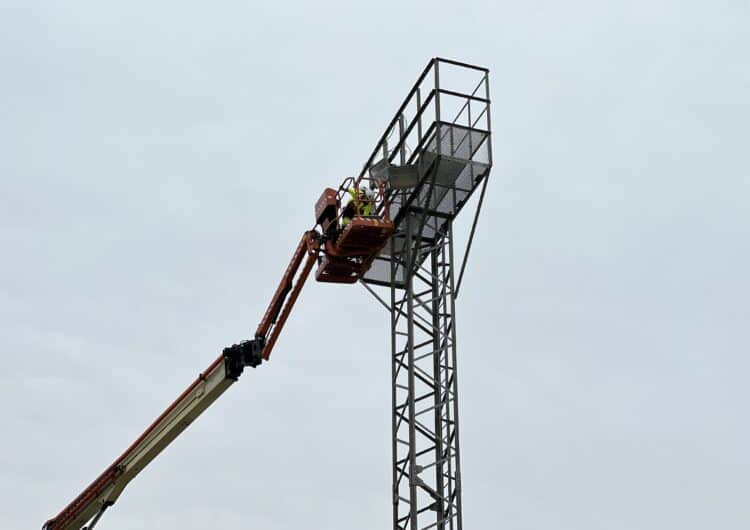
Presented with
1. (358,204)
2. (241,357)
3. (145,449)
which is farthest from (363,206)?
(145,449)

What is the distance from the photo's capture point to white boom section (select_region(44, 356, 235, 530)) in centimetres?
3166

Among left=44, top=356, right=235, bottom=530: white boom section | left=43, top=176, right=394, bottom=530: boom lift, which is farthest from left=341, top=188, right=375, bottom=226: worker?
left=44, top=356, right=235, bottom=530: white boom section

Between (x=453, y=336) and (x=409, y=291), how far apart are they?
149 cm

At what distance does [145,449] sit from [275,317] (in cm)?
583

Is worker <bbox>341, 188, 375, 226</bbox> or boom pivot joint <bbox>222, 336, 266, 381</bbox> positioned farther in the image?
boom pivot joint <bbox>222, 336, 266, 381</bbox>

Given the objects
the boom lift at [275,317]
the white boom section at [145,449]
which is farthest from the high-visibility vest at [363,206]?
the white boom section at [145,449]

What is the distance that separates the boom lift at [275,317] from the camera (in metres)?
28.3

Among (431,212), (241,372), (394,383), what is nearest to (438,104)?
(431,212)

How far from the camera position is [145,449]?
3331 centimetres

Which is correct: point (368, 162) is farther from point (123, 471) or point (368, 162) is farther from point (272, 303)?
point (123, 471)

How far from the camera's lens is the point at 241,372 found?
101 feet

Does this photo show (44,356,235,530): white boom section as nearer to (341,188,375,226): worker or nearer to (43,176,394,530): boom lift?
(43,176,394,530): boom lift

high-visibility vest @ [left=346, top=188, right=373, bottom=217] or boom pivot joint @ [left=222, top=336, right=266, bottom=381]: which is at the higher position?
high-visibility vest @ [left=346, top=188, right=373, bottom=217]

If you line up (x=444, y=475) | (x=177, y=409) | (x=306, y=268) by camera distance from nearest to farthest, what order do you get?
(x=444, y=475) < (x=306, y=268) < (x=177, y=409)
